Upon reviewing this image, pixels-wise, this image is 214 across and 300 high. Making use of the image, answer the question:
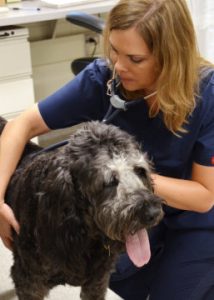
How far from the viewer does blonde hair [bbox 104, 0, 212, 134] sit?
1.16 m

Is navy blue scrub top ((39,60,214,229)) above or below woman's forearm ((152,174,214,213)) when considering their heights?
above

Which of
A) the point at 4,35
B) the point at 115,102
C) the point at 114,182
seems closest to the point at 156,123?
the point at 115,102

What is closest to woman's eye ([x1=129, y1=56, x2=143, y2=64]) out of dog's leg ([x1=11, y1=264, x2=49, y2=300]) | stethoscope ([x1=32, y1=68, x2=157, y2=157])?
stethoscope ([x1=32, y1=68, x2=157, y2=157])

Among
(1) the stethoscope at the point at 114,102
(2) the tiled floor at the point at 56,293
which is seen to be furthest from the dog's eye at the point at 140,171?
(2) the tiled floor at the point at 56,293

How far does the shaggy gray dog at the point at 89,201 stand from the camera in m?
1.01

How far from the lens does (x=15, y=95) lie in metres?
2.32

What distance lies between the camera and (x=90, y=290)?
1.38 meters

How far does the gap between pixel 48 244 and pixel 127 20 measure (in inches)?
22.5

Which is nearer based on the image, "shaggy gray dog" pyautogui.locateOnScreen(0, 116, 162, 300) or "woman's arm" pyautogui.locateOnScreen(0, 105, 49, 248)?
"shaggy gray dog" pyautogui.locateOnScreen(0, 116, 162, 300)

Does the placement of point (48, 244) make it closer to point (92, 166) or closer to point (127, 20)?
point (92, 166)

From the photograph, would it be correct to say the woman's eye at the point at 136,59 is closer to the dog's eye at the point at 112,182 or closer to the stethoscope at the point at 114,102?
the stethoscope at the point at 114,102

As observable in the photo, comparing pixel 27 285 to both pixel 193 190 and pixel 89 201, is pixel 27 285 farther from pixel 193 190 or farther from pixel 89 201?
pixel 193 190

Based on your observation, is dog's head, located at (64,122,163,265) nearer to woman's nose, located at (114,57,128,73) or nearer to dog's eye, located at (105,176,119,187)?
dog's eye, located at (105,176,119,187)

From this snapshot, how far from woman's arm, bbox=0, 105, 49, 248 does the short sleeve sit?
0.11 feet
